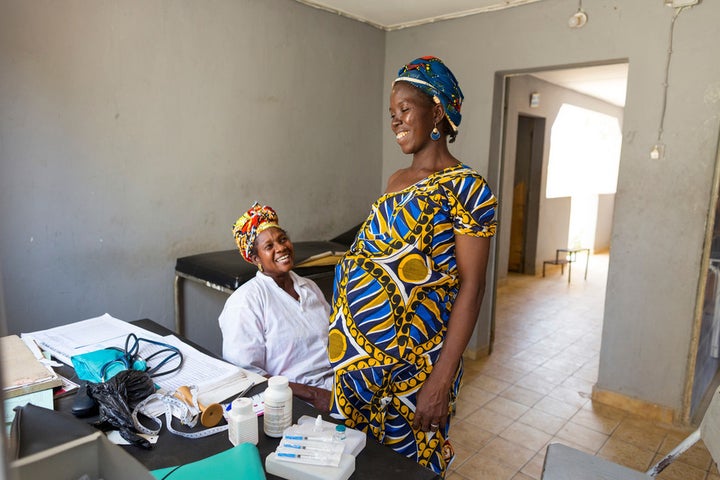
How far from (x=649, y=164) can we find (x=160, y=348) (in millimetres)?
2752

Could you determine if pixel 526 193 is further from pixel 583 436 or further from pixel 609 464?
pixel 609 464

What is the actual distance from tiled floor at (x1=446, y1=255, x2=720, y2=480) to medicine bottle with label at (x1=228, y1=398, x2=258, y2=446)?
1.61 metres

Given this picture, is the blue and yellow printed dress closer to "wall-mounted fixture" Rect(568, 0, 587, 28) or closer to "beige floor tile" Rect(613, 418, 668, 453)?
"beige floor tile" Rect(613, 418, 668, 453)

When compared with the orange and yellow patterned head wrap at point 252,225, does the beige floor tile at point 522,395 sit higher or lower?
lower

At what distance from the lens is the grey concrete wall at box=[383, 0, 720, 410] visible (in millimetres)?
2639

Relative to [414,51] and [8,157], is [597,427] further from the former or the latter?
[8,157]

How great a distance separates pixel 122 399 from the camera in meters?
1.18

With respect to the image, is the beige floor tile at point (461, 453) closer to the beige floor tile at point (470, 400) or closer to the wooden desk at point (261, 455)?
the beige floor tile at point (470, 400)

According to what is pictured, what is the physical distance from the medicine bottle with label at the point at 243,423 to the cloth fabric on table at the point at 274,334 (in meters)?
0.56

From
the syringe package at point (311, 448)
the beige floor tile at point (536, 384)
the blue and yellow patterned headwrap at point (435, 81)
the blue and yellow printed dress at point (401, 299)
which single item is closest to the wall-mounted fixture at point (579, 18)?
the blue and yellow patterned headwrap at point (435, 81)

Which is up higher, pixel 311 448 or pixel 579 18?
pixel 579 18

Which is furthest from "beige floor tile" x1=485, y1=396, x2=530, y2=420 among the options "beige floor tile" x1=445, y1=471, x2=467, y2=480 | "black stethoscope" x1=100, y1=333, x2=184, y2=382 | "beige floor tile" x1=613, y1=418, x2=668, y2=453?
"black stethoscope" x1=100, y1=333, x2=184, y2=382

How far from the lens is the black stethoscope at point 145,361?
145 centimetres

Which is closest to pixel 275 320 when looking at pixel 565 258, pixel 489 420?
pixel 489 420
